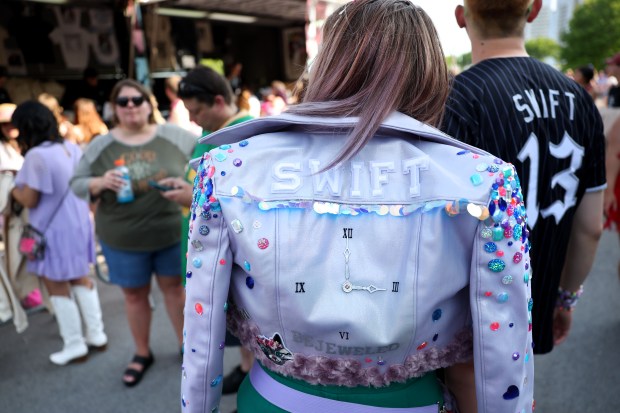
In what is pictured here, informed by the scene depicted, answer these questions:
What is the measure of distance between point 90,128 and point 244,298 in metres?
4.88

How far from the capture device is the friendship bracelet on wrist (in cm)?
184

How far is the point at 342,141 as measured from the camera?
95 centimetres

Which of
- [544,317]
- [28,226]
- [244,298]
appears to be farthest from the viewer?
[28,226]

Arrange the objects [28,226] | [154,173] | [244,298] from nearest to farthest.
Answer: [244,298] < [154,173] < [28,226]

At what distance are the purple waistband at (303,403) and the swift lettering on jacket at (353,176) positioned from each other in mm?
438

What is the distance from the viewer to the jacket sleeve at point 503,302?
912 mm

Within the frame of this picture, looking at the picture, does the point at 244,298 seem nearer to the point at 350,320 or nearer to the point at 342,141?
the point at 350,320

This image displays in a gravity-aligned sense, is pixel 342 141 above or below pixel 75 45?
below

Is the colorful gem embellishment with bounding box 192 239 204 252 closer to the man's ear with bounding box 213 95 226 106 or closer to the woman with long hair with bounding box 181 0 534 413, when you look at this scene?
the woman with long hair with bounding box 181 0 534 413

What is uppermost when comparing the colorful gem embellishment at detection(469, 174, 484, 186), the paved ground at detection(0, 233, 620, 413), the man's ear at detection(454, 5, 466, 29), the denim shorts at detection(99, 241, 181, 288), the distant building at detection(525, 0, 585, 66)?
the distant building at detection(525, 0, 585, 66)

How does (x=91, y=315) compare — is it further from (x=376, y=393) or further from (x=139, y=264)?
(x=376, y=393)

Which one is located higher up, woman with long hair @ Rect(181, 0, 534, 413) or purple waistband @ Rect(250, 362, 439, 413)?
woman with long hair @ Rect(181, 0, 534, 413)

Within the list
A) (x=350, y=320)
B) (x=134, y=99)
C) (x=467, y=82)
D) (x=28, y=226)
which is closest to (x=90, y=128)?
(x=28, y=226)

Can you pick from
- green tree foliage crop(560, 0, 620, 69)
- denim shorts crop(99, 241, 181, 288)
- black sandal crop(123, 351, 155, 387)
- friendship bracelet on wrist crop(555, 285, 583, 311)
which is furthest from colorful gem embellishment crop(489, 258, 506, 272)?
green tree foliage crop(560, 0, 620, 69)
